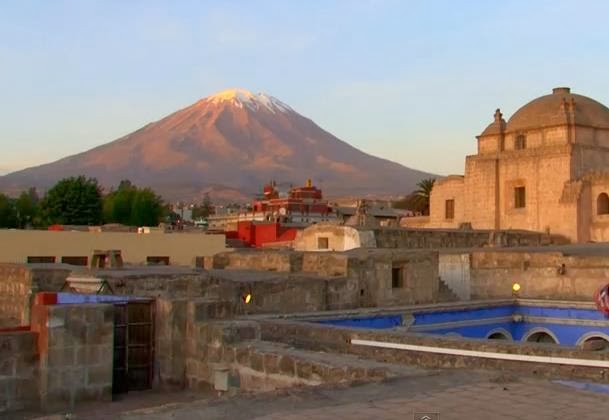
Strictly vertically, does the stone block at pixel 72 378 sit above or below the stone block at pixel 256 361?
below

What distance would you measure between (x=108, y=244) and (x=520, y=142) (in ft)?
58.2

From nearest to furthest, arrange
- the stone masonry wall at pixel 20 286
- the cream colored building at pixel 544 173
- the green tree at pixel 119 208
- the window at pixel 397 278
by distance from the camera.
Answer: the stone masonry wall at pixel 20 286, the window at pixel 397 278, the cream colored building at pixel 544 173, the green tree at pixel 119 208

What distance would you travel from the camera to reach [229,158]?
538 ft

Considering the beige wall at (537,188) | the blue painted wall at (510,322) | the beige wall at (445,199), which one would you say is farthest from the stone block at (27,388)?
the beige wall at (445,199)

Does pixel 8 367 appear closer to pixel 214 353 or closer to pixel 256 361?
pixel 214 353

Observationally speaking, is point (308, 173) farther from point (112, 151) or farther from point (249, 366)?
point (249, 366)

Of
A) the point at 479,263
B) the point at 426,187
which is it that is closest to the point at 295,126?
the point at 426,187

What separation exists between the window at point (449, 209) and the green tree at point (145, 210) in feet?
73.2

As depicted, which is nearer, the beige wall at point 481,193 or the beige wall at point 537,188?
the beige wall at point 537,188

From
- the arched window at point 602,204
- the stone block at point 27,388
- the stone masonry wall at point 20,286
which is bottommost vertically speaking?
the stone block at point 27,388

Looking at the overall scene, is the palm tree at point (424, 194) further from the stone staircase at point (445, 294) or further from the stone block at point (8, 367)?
the stone block at point (8, 367)

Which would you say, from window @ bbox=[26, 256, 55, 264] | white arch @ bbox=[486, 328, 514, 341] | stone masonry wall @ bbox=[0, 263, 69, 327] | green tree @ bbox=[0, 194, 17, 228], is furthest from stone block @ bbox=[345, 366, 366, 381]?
green tree @ bbox=[0, 194, 17, 228]

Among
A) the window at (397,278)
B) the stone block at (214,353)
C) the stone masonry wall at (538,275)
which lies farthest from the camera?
the stone masonry wall at (538,275)

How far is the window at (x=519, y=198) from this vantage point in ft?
108
